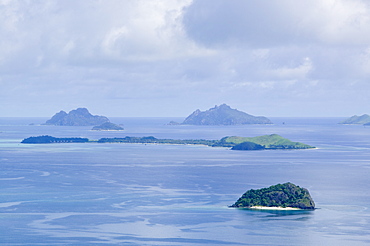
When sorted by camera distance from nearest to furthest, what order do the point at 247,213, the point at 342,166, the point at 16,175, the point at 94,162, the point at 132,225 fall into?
the point at 132,225 → the point at 247,213 → the point at 16,175 → the point at 342,166 → the point at 94,162

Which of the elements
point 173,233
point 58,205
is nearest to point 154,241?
point 173,233

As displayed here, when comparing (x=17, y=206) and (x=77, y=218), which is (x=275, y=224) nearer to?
(x=77, y=218)

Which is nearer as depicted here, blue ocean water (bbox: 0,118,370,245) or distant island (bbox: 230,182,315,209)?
blue ocean water (bbox: 0,118,370,245)

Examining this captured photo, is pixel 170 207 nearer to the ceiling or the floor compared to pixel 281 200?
nearer to the floor

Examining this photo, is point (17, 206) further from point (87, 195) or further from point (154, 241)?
point (154, 241)

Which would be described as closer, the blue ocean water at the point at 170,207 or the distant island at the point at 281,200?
the blue ocean water at the point at 170,207

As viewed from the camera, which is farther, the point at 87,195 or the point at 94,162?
the point at 94,162

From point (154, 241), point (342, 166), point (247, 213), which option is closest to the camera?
point (154, 241)

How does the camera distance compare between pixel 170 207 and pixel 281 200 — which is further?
pixel 170 207
